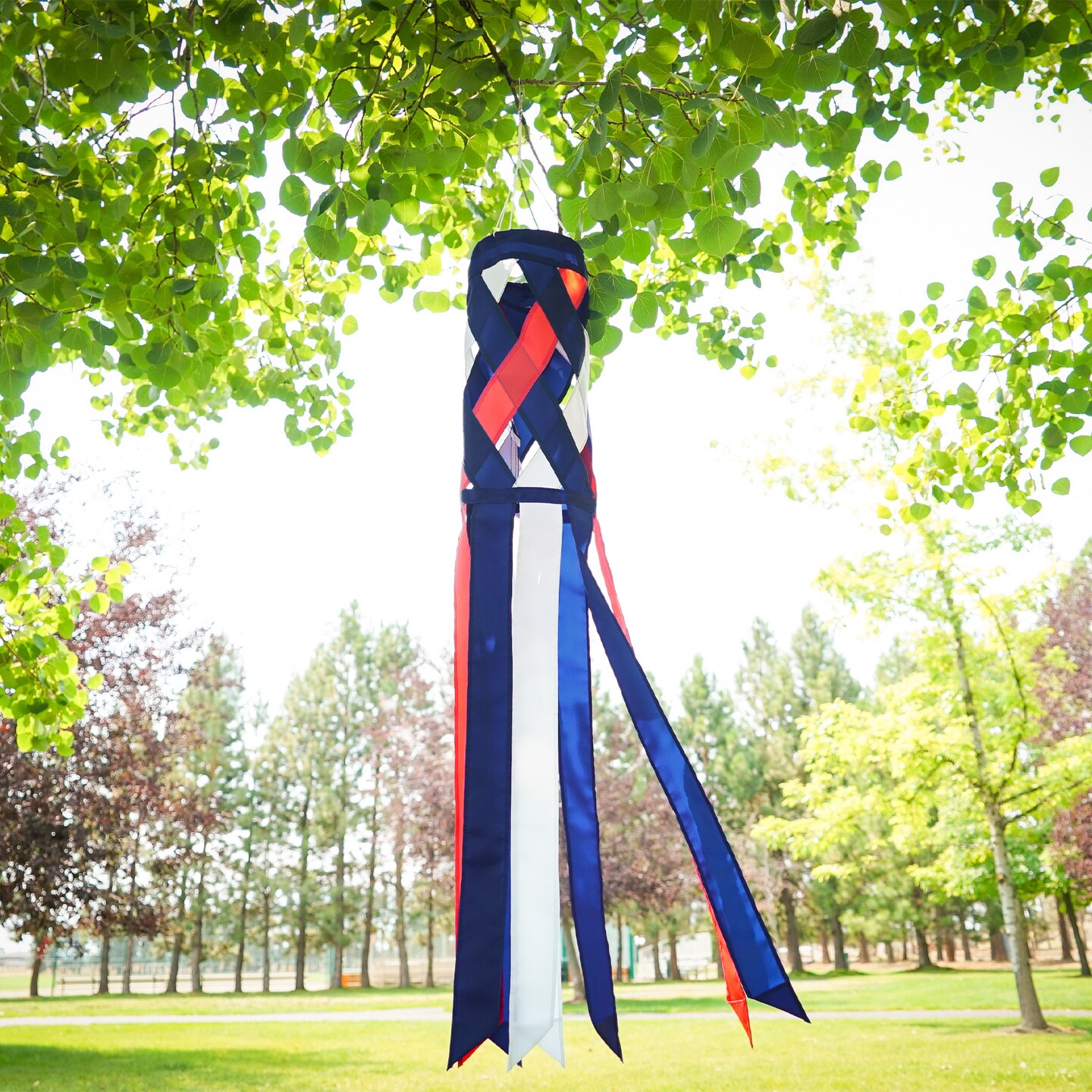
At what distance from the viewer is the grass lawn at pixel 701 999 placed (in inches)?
640

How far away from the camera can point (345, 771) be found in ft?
104

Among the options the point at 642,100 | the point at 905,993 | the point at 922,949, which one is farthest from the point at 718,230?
the point at 922,949

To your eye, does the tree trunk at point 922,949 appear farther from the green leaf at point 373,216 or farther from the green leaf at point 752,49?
the green leaf at point 752,49

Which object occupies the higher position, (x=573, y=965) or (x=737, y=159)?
(x=737, y=159)

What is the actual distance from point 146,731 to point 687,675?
89.3 ft

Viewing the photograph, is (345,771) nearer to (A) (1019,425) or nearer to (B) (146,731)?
(B) (146,731)

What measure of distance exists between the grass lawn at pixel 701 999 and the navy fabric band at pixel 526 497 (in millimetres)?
15986

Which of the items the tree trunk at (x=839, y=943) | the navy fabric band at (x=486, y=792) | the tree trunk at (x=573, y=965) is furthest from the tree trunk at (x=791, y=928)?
the navy fabric band at (x=486, y=792)

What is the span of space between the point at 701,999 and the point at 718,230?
20219mm

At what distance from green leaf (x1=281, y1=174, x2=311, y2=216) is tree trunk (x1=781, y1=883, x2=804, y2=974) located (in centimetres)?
3223

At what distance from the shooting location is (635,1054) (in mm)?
10289

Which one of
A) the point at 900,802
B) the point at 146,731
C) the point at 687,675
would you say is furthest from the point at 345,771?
the point at 900,802

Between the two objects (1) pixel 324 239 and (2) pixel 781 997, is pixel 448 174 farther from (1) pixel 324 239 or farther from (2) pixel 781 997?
(2) pixel 781 997

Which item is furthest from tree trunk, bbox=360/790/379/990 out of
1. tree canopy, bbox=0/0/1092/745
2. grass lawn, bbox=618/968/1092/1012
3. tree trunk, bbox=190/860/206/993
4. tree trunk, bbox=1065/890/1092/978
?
tree canopy, bbox=0/0/1092/745
